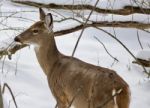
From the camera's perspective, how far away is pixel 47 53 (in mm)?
5609

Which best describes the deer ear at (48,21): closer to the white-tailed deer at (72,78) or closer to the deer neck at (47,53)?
the white-tailed deer at (72,78)

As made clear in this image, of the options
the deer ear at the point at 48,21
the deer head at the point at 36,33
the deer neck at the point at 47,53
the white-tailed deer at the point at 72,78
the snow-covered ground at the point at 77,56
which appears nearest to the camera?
the white-tailed deer at the point at 72,78

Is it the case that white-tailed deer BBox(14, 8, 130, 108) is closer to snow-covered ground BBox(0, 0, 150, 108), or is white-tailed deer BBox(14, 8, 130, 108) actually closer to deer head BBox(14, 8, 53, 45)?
deer head BBox(14, 8, 53, 45)

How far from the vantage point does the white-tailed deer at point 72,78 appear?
4.19m

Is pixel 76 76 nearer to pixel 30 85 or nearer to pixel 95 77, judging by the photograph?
pixel 95 77

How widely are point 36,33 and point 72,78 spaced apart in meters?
0.83

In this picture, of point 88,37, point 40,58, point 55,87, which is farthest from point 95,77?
point 88,37

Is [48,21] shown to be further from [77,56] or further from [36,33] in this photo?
[77,56]

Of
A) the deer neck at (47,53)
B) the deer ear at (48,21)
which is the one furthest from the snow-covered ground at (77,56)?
the deer ear at (48,21)

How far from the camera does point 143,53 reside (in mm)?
6914

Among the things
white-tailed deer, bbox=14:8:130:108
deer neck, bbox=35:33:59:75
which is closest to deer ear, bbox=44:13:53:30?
white-tailed deer, bbox=14:8:130:108

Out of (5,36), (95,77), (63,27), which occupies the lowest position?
(5,36)

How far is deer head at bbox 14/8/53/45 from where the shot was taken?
538cm

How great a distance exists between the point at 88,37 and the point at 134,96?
2278 millimetres
